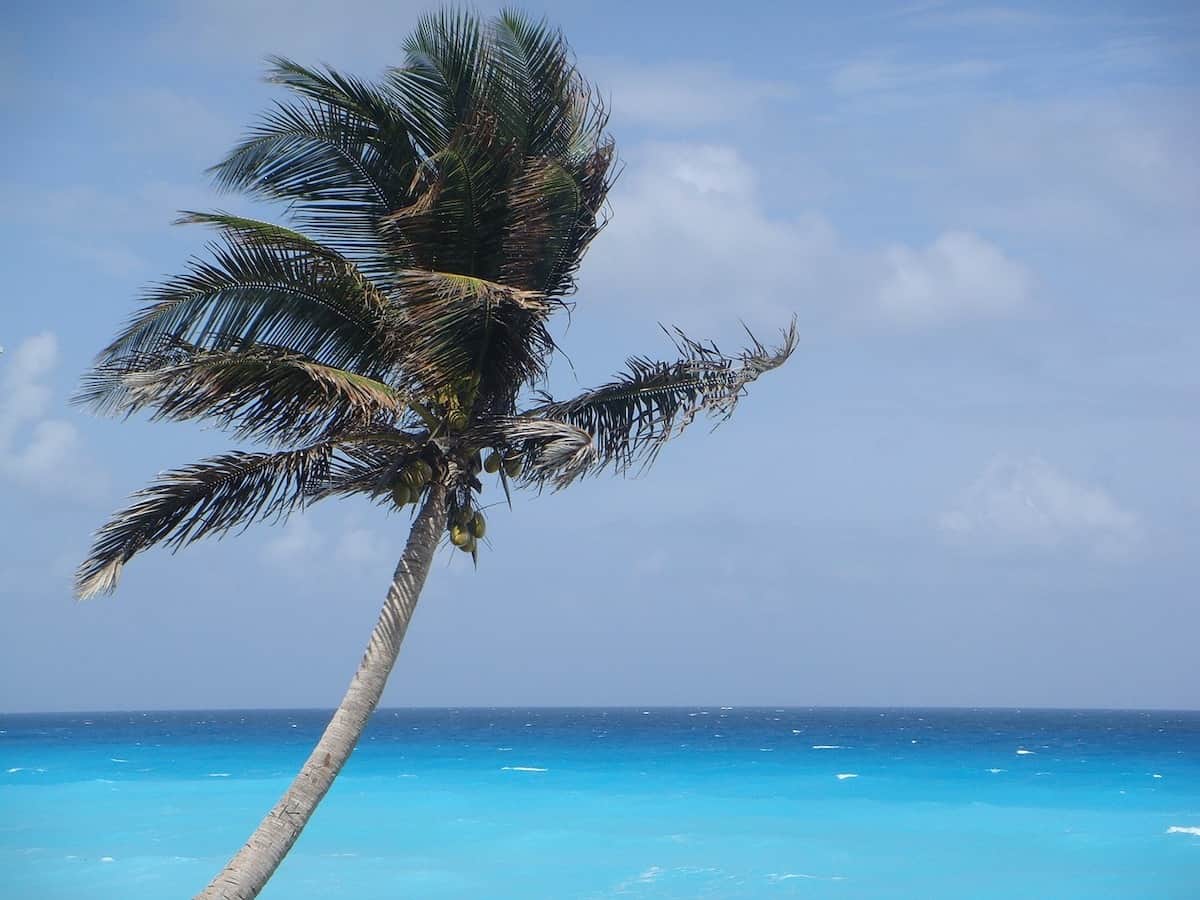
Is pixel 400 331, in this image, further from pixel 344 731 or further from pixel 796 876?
pixel 796 876

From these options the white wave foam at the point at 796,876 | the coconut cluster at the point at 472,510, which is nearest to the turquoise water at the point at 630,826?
the white wave foam at the point at 796,876

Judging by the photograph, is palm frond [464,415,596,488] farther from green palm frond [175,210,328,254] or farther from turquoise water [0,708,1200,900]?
turquoise water [0,708,1200,900]

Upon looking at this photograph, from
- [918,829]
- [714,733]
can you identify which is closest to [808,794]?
[918,829]

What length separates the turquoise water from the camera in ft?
70.1

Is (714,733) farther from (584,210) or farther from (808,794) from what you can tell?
(584,210)

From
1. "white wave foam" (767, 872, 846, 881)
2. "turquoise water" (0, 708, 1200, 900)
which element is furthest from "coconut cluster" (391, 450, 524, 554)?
"white wave foam" (767, 872, 846, 881)

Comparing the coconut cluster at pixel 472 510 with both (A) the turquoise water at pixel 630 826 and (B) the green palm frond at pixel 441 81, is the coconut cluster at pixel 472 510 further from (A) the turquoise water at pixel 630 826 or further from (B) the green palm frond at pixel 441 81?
(A) the turquoise water at pixel 630 826

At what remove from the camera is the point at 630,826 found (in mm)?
28438

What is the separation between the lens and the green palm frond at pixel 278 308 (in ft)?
26.5

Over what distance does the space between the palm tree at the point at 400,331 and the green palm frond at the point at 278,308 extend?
14mm

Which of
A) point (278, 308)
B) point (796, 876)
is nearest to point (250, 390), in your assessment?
point (278, 308)

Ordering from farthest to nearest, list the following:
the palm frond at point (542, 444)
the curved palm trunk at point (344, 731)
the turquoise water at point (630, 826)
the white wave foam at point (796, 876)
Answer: the white wave foam at point (796, 876)
the turquoise water at point (630, 826)
the palm frond at point (542, 444)
the curved palm trunk at point (344, 731)

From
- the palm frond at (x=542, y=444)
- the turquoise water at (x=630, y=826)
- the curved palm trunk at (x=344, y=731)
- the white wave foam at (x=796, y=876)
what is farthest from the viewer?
the white wave foam at (x=796, y=876)

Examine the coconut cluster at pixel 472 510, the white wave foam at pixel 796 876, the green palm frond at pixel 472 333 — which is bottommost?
the white wave foam at pixel 796 876
